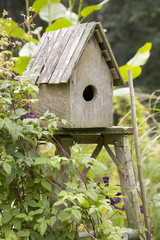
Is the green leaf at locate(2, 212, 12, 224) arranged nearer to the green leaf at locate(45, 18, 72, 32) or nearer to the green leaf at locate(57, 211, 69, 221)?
the green leaf at locate(57, 211, 69, 221)

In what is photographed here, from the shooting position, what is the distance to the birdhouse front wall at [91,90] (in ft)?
7.30

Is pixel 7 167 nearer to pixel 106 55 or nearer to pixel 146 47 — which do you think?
pixel 106 55

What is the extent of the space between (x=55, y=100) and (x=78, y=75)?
0.21 m

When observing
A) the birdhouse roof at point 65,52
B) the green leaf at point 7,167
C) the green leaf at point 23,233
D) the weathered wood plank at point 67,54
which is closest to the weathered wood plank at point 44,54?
the birdhouse roof at point 65,52

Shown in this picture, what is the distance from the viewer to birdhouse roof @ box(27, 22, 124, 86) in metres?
2.21

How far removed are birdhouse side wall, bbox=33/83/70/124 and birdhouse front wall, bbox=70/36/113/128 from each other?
38mm

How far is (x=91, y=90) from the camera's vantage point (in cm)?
246

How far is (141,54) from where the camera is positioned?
3.74 metres

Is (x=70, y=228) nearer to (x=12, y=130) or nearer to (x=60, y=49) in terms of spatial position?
(x=12, y=130)

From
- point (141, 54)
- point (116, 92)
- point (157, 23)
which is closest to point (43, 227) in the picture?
point (116, 92)

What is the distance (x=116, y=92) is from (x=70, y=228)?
1928 millimetres

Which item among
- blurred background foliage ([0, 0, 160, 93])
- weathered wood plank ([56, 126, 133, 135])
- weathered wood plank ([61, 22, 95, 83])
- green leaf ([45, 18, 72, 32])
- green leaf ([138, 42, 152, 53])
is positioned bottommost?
weathered wood plank ([56, 126, 133, 135])

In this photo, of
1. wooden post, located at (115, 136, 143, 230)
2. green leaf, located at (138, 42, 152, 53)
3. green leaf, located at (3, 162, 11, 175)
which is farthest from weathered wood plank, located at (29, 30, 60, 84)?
green leaf, located at (138, 42, 152, 53)

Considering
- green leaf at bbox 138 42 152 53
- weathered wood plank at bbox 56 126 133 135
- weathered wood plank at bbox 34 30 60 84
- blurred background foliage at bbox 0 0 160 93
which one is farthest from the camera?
blurred background foliage at bbox 0 0 160 93
